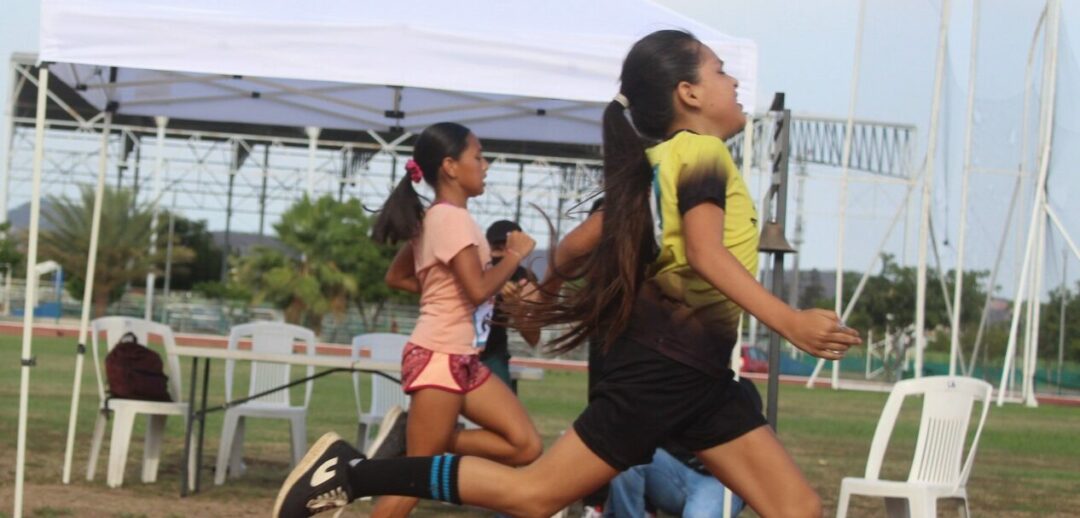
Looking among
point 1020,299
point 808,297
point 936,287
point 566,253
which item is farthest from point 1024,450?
point 808,297

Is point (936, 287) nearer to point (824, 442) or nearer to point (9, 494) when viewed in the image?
point (824, 442)

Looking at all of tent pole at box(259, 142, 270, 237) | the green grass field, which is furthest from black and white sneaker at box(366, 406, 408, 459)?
tent pole at box(259, 142, 270, 237)

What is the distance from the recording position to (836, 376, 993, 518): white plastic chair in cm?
654

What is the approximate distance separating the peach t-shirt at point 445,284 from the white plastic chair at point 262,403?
333 centimetres

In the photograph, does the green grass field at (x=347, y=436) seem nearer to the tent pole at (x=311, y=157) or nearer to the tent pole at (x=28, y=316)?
the tent pole at (x=28, y=316)

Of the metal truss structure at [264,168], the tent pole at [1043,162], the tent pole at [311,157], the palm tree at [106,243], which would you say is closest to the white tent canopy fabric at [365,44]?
the tent pole at [1043,162]

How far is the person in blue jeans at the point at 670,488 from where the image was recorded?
583 centimetres

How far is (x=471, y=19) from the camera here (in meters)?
6.71

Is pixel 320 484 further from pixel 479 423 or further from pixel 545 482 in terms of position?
pixel 479 423

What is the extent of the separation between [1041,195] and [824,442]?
1267 cm

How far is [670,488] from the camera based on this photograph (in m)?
5.91

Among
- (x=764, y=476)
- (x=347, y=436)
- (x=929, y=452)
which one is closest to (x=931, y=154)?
(x=347, y=436)

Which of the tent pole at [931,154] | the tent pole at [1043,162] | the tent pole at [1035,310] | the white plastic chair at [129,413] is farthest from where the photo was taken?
the tent pole at [1035,310]

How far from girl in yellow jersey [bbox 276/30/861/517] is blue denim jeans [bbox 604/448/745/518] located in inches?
75.8
